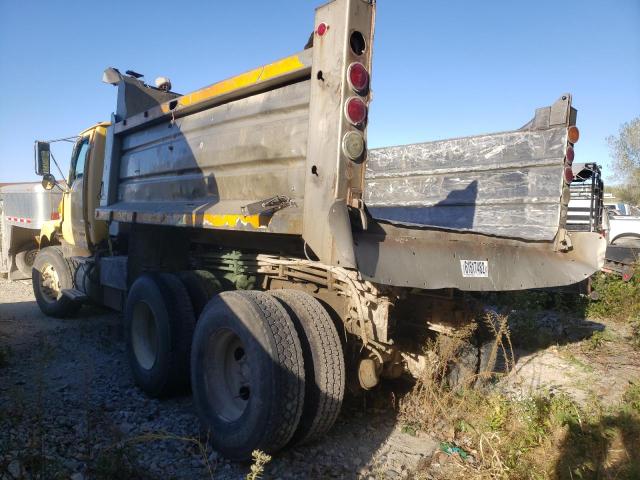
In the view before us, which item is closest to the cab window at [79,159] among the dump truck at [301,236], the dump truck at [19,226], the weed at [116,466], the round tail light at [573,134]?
the dump truck at [301,236]

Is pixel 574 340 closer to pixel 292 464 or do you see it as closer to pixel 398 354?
pixel 398 354

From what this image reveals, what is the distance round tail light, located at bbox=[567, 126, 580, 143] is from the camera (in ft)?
14.1

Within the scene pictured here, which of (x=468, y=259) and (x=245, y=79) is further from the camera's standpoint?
(x=245, y=79)

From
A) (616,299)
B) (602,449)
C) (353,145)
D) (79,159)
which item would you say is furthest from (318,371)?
(616,299)

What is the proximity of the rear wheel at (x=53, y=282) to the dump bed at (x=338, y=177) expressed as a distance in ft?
5.61

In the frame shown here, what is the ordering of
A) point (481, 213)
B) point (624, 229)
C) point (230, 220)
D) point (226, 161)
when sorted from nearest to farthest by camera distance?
point (230, 220) < point (226, 161) < point (481, 213) < point (624, 229)

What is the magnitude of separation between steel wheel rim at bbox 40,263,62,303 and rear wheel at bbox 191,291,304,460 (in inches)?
182

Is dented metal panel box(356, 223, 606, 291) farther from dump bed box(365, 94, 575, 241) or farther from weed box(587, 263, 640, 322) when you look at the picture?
weed box(587, 263, 640, 322)

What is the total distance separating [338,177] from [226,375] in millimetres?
1658

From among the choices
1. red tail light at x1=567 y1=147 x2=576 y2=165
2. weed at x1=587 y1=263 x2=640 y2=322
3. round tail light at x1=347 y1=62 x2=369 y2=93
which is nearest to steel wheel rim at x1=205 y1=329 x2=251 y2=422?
round tail light at x1=347 y1=62 x2=369 y2=93

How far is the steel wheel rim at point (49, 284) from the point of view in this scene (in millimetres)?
6801

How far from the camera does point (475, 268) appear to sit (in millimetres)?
2994

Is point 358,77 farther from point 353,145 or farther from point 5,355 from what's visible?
point 5,355

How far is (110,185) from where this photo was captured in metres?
5.44
